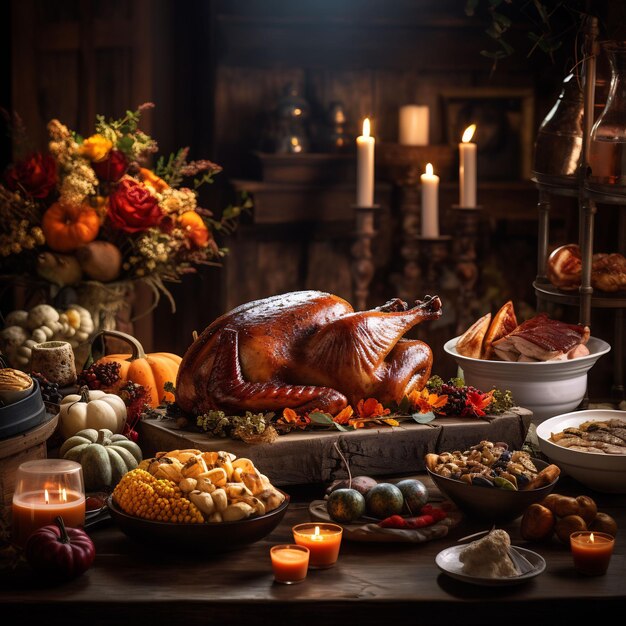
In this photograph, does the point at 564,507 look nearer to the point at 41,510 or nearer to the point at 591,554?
the point at 591,554

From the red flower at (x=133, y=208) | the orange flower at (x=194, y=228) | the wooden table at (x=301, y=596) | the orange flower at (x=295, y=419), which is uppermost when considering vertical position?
the red flower at (x=133, y=208)

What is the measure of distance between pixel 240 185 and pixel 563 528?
2.79 m

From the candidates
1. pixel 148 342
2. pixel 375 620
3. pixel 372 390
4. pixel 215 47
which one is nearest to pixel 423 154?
pixel 215 47

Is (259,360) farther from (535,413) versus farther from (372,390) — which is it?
(535,413)

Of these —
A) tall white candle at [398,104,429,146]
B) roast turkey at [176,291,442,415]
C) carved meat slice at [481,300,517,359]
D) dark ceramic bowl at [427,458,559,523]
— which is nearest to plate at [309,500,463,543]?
dark ceramic bowl at [427,458,559,523]

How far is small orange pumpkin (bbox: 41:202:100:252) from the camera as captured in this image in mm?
3402

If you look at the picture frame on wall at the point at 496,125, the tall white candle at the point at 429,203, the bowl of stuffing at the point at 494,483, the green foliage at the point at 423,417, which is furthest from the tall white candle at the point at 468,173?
the bowl of stuffing at the point at 494,483

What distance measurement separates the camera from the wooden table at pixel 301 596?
6.01 ft

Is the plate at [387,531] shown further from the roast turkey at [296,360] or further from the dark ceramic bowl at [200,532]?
the roast turkey at [296,360]

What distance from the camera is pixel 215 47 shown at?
474 cm

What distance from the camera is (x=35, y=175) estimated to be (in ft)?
11.1

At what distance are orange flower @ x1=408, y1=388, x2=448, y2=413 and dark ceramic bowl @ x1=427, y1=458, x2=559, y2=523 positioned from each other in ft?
1.24

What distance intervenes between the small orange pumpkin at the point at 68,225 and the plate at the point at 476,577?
1825 millimetres

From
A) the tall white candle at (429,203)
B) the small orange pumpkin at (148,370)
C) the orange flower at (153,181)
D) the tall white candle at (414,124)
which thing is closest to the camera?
the small orange pumpkin at (148,370)
